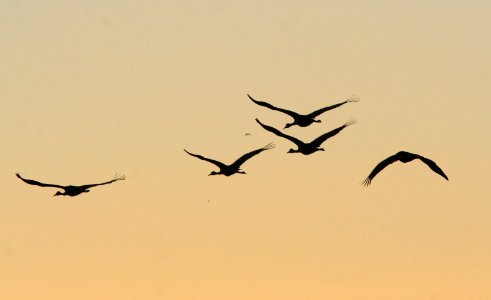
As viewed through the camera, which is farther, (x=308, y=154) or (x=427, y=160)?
(x=308, y=154)

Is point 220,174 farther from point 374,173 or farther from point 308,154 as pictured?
point 374,173

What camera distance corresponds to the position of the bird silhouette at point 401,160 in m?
81.6

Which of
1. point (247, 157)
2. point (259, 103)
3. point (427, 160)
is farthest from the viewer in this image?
point (247, 157)

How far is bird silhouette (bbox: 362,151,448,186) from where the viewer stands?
81.6 m

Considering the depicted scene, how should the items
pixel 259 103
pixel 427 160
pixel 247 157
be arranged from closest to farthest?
pixel 427 160
pixel 259 103
pixel 247 157

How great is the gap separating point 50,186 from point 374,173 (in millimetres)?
19039

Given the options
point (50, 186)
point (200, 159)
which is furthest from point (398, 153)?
point (50, 186)

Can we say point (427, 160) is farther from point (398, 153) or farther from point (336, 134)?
point (336, 134)

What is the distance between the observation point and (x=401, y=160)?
83.7 metres

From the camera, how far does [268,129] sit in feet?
299

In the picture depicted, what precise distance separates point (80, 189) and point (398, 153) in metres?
20.4

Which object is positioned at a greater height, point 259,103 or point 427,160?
point 259,103

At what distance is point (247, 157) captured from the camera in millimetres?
95750

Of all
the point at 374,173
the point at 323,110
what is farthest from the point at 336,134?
the point at 374,173
